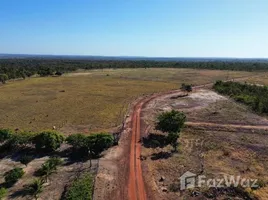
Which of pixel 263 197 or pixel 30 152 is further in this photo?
pixel 30 152

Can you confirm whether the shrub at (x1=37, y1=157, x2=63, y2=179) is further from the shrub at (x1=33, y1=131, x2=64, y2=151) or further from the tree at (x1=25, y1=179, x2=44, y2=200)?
the shrub at (x1=33, y1=131, x2=64, y2=151)

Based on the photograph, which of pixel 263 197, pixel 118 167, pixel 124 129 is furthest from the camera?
pixel 124 129

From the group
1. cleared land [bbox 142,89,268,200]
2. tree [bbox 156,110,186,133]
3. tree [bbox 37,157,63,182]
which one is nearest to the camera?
cleared land [bbox 142,89,268,200]

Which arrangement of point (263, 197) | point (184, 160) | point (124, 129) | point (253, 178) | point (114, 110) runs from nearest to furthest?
1. point (263, 197)
2. point (253, 178)
3. point (184, 160)
4. point (124, 129)
5. point (114, 110)

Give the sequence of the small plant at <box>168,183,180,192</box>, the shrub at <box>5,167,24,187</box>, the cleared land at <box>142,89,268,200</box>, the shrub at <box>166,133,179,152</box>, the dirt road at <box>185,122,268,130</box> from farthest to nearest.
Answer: the dirt road at <box>185,122,268,130</box> → the shrub at <box>166,133,179,152</box> → the shrub at <box>5,167,24,187</box> → the small plant at <box>168,183,180,192</box> → the cleared land at <box>142,89,268,200</box>

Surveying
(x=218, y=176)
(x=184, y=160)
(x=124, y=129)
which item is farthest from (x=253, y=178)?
(x=124, y=129)

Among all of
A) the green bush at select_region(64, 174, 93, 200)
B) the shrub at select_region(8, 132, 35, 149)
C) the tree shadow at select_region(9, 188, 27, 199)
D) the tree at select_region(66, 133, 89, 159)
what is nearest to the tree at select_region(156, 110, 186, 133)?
the tree at select_region(66, 133, 89, 159)

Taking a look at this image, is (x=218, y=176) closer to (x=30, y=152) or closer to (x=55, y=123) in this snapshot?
(x=30, y=152)
